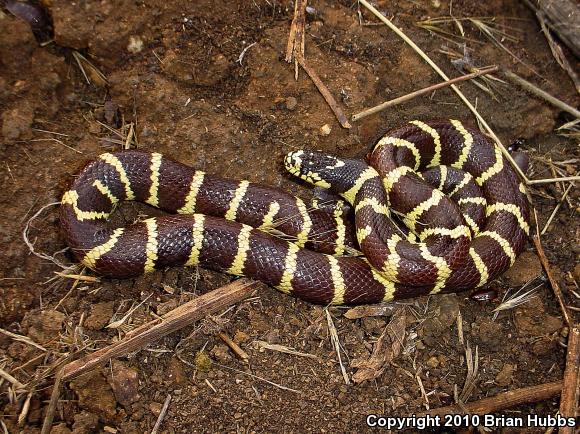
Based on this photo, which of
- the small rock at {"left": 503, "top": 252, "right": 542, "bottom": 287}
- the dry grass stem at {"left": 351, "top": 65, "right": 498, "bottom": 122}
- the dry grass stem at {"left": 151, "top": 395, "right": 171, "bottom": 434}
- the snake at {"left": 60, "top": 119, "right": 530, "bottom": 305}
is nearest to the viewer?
the dry grass stem at {"left": 151, "top": 395, "right": 171, "bottom": 434}

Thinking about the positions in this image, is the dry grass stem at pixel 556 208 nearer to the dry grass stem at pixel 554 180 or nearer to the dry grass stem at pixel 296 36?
the dry grass stem at pixel 554 180

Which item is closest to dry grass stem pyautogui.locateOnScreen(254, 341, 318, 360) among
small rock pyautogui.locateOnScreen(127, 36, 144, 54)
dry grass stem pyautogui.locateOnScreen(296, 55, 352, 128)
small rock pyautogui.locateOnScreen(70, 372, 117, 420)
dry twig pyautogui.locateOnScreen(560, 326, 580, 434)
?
small rock pyautogui.locateOnScreen(70, 372, 117, 420)

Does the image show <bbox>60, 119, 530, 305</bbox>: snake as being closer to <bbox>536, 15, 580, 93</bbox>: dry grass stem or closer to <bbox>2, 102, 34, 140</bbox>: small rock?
<bbox>2, 102, 34, 140</bbox>: small rock

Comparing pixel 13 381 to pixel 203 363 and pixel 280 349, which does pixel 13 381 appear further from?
pixel 280 349

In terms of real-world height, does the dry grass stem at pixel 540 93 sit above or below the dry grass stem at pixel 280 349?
above

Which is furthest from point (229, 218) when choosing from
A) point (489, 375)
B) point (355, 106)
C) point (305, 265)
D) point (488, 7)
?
point (488, 7)

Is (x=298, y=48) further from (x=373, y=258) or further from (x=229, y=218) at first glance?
(x=373, y=258)

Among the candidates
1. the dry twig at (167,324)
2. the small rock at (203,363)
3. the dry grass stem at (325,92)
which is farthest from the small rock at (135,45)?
the small rock at (203,363)

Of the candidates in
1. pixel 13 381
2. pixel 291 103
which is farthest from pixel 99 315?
pixel 291 103
